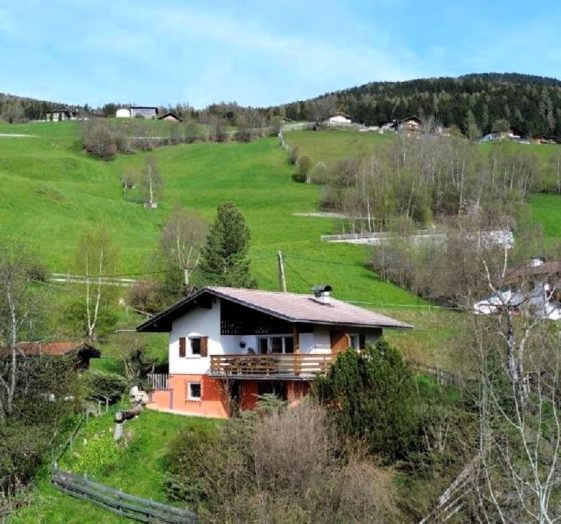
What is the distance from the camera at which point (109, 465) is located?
28.2 metres

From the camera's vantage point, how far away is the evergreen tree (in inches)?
1941

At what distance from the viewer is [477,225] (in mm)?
67000

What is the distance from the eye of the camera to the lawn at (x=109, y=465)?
2544cm

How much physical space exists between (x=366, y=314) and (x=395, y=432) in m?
Answer: 12.9

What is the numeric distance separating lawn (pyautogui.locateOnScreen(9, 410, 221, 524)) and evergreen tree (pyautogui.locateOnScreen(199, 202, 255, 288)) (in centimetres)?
1695

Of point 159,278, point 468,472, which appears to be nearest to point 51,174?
point 159,278

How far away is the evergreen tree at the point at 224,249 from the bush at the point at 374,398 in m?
21.8

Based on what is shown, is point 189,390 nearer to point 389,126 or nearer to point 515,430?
point 515,430

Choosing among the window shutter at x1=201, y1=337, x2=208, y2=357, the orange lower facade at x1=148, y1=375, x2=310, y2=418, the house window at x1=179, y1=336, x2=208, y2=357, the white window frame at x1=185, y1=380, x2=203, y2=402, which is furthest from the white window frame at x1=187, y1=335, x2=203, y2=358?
the white window frame at x1=185, y1=380, x2=203, y2=402

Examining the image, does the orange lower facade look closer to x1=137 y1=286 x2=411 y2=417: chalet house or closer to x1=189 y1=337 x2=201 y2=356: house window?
x1=137 y1=286 x2=411 y2=417: chalet house

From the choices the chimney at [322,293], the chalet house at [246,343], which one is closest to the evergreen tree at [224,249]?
the chimney at [322,293]

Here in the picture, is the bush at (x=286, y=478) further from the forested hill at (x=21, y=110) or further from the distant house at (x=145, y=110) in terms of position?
the distant house at (x=145, y=110)

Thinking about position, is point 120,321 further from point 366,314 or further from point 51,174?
point 51,174

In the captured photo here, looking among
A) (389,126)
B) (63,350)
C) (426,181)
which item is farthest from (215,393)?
(389,126)
